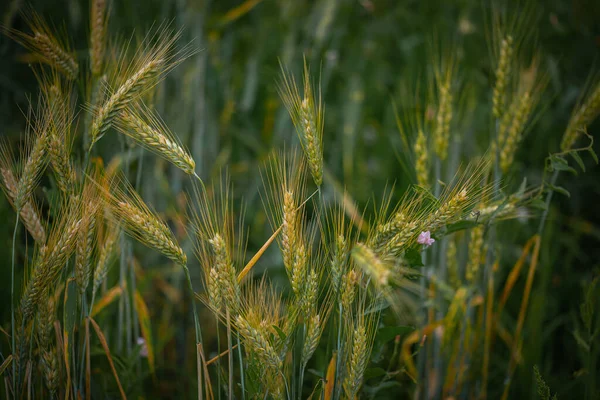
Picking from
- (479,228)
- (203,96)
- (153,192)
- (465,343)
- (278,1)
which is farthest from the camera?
(278,1)

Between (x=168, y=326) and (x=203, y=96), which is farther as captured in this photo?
(x=168, y=326)

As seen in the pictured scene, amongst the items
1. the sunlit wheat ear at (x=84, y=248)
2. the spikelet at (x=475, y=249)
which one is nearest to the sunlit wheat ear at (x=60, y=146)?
the sunlit wheat ear at (x=84, y=248)

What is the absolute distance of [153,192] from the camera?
188 cm

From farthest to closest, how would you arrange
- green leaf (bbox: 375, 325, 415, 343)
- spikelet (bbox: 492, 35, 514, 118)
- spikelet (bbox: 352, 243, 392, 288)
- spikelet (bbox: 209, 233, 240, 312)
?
spikelet (bbox: 492, 35, 514, 118), green leaf (bbox: 375, 325, 415, 343), spikelet (bbox: 209, 233, 240, 312), spikelet (bbox: 352, 243, 392, 288)

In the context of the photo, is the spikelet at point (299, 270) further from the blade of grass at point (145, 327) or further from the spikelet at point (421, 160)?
the blade of grass at point (145, 327)

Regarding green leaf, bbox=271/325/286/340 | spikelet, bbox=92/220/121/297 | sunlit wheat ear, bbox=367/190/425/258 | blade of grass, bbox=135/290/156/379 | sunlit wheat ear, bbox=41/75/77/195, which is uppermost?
sunlit wheat ear, bbox=41/75/77/195

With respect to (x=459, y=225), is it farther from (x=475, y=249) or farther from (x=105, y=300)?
(x=105, y=300)

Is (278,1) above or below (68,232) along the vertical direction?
above

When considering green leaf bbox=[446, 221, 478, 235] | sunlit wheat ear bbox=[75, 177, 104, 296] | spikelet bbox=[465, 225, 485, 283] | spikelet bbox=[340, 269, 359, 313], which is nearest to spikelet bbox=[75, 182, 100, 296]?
sunlit wheat ear bbox=[75, 177, 104, 296]

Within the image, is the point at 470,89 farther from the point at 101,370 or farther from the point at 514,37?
the point at 101,370

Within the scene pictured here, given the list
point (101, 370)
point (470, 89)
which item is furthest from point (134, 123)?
point (470, 89)

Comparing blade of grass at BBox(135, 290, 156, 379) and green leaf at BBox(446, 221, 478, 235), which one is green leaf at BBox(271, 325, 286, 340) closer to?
green leaf at BBox(446, 221, 478, 235)

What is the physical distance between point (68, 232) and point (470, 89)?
1453 millimetres

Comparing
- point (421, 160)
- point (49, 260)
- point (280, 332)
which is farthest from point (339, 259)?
point (49, 260)
